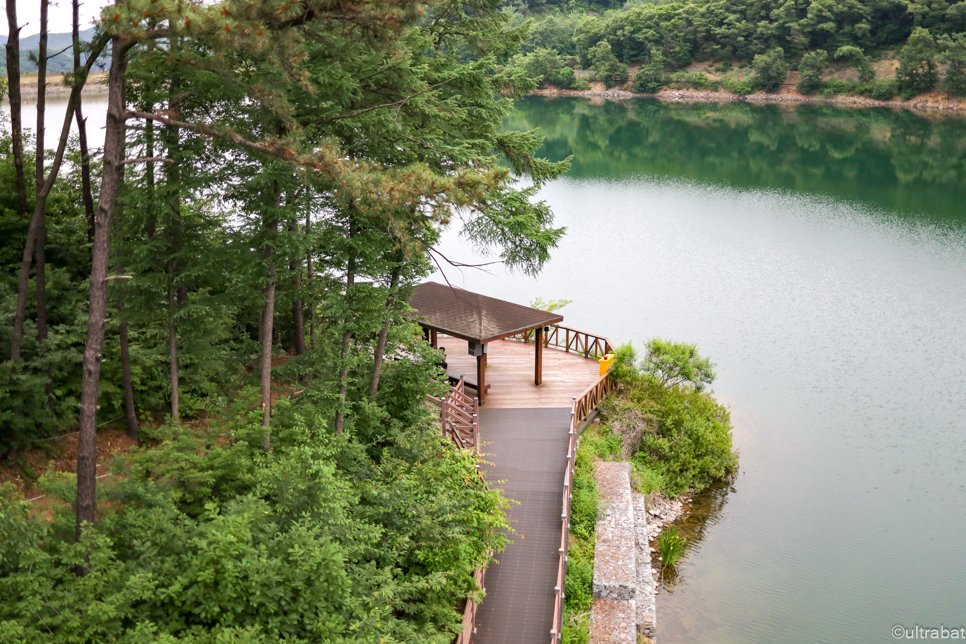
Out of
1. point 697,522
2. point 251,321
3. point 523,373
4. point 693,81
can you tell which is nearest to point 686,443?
point 697,522

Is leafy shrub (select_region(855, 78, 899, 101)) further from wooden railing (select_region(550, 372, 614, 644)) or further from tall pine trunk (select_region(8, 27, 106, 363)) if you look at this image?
tall pine trunk (select_region(8, 27, 106, 363))

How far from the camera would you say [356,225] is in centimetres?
1450

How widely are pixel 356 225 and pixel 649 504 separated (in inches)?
385

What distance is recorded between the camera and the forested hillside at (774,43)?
70.0 meters

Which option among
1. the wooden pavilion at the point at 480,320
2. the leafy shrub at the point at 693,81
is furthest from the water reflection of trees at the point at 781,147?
the wooden pavilion at the point at 480,320

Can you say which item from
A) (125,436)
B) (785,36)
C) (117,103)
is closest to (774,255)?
(125,436)

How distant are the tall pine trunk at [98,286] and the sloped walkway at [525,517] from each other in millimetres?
6101

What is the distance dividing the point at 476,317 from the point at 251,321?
5285mm

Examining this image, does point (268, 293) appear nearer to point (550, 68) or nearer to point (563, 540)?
point (563, 540)

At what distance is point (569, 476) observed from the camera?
16266 mm

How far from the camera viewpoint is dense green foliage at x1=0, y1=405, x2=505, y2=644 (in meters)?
8.91

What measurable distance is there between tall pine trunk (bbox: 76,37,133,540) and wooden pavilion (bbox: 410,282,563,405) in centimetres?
990

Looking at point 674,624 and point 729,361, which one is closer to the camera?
point 674,624

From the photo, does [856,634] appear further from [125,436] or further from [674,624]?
[125,436]
